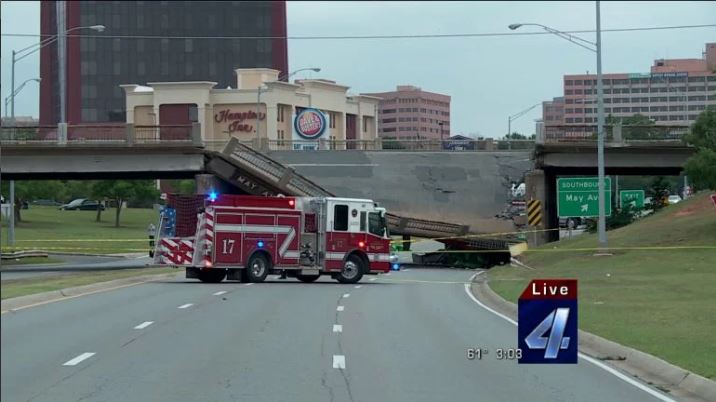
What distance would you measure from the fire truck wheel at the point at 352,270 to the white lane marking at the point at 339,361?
2187 centimetres

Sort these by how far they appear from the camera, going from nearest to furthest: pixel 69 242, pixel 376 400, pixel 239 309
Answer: pixel 376 400
pixel 239 309
pixel 69 242

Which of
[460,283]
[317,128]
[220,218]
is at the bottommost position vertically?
[460,283]

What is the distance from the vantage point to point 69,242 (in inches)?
2579

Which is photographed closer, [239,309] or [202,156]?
[239,309]

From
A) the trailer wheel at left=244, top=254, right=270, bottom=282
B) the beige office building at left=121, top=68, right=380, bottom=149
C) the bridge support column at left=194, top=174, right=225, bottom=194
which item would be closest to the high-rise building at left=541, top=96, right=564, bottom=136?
the beige office building at left=121, top=68, right=380, bottom=149

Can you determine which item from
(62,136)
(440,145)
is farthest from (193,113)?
(62,136)

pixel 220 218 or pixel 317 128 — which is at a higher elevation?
pixel 317 128

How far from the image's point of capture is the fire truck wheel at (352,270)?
3714 centimetres

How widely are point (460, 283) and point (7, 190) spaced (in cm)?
3399

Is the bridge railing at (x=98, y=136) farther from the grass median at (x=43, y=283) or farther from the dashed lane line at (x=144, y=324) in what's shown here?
the dashed lane line at (x=144, y=324)

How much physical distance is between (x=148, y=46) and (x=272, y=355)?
3737cm

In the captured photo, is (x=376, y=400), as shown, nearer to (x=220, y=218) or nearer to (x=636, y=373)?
(x=636, y=373)

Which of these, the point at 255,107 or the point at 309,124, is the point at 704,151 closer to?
the point at 309,124

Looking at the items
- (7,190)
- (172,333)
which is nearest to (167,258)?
(172,333)
